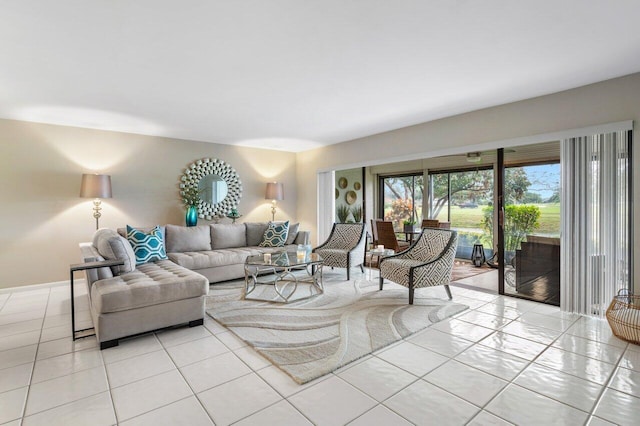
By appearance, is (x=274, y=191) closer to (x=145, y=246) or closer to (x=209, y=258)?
(x=209, y=258)

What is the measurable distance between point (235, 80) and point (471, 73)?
2.31m

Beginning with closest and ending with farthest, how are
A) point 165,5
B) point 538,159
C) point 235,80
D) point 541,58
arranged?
point 165,5, point 541,58, point 235,80, point 538,159

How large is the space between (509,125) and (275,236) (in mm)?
3845

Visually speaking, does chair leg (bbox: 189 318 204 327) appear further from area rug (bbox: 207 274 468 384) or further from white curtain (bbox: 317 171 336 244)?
white curtain (bbox: 317 171 336 244)

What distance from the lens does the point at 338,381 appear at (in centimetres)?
208

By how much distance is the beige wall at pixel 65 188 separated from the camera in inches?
168

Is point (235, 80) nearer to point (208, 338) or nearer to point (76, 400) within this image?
point (208, 338)

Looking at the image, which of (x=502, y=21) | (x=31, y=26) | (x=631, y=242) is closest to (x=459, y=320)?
(x=631, y=242)

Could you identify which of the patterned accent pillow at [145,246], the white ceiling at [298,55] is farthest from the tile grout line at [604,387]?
the patterned accent pillow at [145,246]

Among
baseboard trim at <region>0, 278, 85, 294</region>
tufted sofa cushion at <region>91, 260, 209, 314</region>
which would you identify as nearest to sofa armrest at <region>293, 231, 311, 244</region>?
tufted sofa cushion at <region>91, 260, 209, 314</region>

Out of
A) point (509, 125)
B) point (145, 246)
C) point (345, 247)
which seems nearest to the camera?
point (509, 125)

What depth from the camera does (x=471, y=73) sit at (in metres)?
2.96

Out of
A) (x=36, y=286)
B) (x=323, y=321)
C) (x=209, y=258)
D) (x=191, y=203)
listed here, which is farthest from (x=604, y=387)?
(x=36, y=286)

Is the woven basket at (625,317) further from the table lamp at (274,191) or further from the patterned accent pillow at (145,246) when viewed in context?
the table lamp at (274,191)
